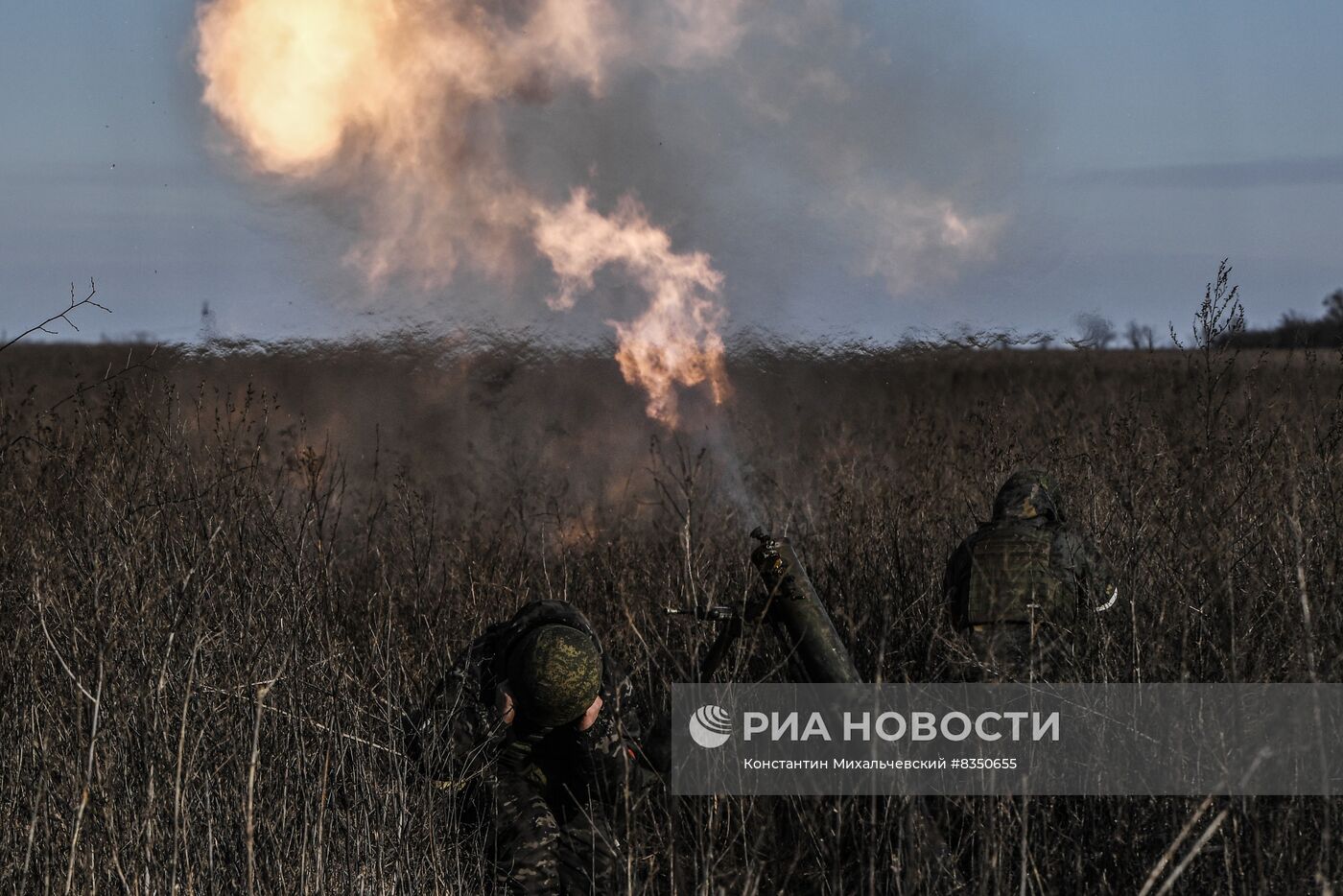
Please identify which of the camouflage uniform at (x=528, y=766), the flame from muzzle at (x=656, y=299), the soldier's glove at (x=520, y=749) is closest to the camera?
the camouflage uniform at (x=528, y=766)

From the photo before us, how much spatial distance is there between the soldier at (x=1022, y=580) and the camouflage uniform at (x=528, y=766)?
5.09 feet

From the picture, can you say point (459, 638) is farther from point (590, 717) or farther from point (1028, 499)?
point (1028, 499)

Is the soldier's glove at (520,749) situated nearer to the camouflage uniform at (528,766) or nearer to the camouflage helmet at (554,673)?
the camouflage uniform at (528,766)

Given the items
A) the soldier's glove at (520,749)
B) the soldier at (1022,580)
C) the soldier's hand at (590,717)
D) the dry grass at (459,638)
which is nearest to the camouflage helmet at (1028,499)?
the soldier at (1022,580)

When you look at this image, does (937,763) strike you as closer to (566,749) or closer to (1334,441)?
(566,749)

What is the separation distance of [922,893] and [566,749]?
1779mm

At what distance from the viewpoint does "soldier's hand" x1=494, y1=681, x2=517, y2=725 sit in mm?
4699

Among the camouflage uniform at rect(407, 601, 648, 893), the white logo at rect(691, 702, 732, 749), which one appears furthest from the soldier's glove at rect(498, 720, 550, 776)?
the white logo at rect(691, 702, 732, 749)

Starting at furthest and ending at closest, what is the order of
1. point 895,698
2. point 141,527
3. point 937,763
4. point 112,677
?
1. point 895,698
2. point 937,763
3. point 141,527
4. point 112,677

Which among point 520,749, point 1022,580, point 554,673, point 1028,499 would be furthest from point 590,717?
point 1028,499

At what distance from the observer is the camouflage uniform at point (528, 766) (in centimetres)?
442

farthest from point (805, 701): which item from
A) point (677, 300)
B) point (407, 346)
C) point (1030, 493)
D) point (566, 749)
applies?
point (407, 346)

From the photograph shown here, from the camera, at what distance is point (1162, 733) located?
371cm

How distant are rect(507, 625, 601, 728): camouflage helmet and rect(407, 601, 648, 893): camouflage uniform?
0.45 feet
